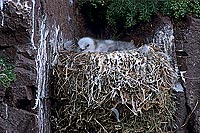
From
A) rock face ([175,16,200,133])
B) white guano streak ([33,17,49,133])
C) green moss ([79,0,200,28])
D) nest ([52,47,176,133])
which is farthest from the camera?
green moss ([79,0,200,28])

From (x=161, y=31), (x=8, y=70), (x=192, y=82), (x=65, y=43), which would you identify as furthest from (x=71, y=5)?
(x=8, y=70)

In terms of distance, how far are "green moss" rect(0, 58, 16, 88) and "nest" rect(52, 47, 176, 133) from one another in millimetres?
415

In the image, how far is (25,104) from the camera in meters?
2.24

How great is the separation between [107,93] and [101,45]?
1.64ft

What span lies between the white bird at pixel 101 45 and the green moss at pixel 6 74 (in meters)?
0.73

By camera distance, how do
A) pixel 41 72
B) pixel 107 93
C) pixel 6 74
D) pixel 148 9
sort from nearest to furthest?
1. pixel 6 74
2. pixel 41 72
3. pixel 107 93
4. pixel 148 9

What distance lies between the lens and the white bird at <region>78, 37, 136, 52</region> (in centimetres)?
287

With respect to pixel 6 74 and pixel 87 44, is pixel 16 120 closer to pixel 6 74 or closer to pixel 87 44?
pixel 6 74

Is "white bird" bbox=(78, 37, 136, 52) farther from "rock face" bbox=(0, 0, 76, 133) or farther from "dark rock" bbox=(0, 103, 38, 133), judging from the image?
"dark rock" bbox=(0, 103, 38, 133)

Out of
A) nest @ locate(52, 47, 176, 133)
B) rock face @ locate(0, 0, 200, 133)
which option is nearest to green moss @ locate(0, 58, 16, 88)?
rock face @ locate(0, 0, 200, 133)

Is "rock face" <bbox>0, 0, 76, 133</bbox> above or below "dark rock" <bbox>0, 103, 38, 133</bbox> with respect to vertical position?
above

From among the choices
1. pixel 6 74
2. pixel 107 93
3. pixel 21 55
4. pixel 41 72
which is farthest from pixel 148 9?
pixel 6 74

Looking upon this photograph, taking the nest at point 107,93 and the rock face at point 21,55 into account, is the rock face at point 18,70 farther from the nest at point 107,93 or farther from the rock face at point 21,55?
the nest at point 107,93

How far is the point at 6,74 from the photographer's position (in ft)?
6.95
